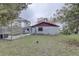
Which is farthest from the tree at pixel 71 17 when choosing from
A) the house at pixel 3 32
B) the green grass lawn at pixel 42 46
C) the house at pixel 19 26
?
the house at pixel 3 32

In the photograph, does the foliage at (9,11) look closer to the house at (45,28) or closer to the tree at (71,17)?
the house at (45,28)

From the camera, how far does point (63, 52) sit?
2.51 metres

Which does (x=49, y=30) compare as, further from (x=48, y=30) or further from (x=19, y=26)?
(x=19, y=26)

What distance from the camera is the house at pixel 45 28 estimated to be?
8.28 ft

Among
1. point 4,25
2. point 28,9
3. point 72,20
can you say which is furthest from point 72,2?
point 4,25

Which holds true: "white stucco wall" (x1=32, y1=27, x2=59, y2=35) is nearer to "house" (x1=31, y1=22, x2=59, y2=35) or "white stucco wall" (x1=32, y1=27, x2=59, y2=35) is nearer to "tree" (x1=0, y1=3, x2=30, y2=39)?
"house" (x1=31, y1=22, x2=59, y2=35)

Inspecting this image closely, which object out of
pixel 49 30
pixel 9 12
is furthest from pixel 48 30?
pixel 9 12

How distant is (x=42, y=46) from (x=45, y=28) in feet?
0.45

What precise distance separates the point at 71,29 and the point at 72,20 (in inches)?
2.8

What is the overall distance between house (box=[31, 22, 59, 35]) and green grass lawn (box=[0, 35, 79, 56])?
0.03m

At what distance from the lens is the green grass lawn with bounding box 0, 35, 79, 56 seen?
8.25ft

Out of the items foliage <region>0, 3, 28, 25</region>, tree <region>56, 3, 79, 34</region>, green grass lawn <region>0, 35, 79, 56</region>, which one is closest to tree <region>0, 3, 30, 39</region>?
foliage <region>0, 3, 28, 25</region>

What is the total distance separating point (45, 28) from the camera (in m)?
2.53

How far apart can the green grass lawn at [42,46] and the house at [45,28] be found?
0.03 meters
